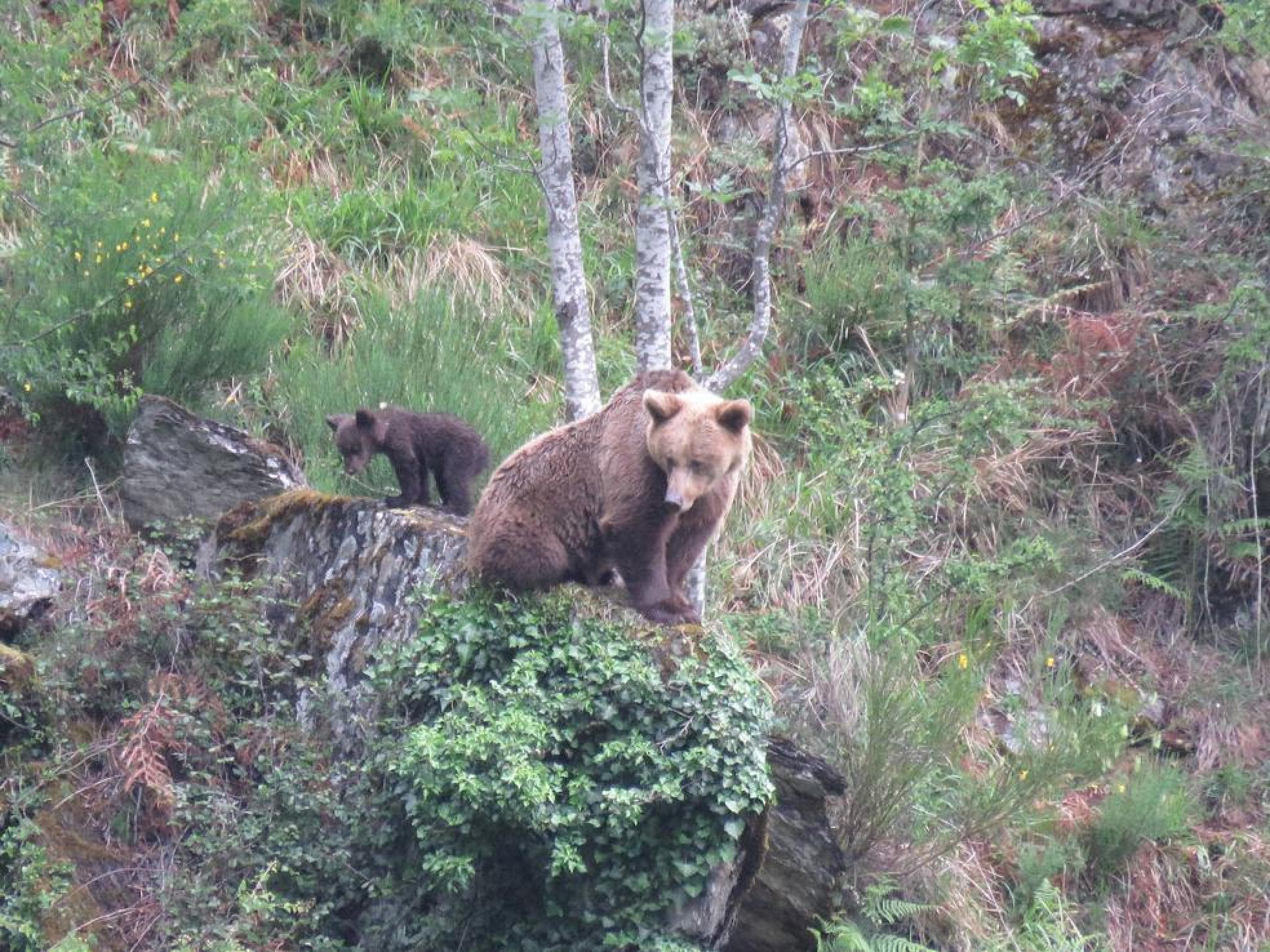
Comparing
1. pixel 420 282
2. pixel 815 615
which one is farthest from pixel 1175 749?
pixel 420 282

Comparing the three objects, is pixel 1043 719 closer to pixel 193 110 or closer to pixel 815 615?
pixel 815 615

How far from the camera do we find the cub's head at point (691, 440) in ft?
18.6

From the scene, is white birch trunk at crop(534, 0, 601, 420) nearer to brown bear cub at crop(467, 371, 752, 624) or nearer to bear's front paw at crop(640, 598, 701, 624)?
brown bear cub at crop(467, 371, 752, 624)

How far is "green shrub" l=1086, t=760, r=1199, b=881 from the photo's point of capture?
25.9 feet

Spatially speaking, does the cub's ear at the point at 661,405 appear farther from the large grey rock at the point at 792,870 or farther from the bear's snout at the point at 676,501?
the large grey rock at the point at 792,870

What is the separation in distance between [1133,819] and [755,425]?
362 cm

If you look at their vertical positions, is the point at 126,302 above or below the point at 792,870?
above

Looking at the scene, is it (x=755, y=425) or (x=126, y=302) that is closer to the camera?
(x=126, y=302)

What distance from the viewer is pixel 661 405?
18.9 ft

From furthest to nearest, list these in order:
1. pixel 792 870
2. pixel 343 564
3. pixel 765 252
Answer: pixel 765 252
pixel 343 564
pixel 792 870

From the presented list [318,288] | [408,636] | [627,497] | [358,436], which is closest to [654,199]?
[627,497]

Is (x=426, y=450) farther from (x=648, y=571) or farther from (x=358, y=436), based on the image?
(x=648, y=571)

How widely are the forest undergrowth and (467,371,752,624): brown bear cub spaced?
0.32 meters

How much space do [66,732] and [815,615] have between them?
4182 mm
